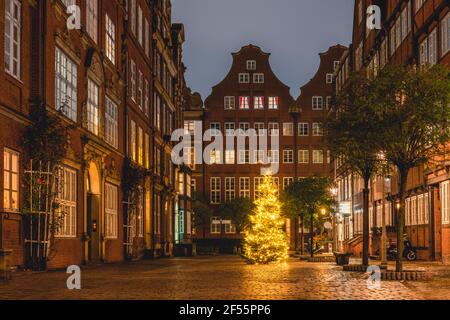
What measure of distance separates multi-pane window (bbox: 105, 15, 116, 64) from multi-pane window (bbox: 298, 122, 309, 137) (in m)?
52.8

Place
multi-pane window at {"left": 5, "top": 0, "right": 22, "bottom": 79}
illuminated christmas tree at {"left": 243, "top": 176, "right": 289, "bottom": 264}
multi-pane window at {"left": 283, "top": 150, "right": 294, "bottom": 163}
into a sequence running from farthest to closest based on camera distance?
multi-pane window at {"left": 283, "top": 150, "right": 294, "bottom": 163}
illuminated christmas tree at {"left": 243, "top": 176, "right": 289, "bottom": 264}
multi-pane window at {"left": 5, "top": 0, "right": 22, "bottom": 79}

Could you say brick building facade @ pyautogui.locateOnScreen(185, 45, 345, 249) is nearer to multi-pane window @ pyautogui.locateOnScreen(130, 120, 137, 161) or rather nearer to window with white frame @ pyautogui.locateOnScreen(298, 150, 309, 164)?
window with white frame @ pyautogui.locateOnScreen(298, 150, 309, 164)

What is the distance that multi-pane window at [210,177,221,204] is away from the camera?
86875mm

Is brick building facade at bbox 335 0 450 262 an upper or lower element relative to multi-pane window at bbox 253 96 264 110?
lower

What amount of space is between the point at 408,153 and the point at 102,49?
15087mm

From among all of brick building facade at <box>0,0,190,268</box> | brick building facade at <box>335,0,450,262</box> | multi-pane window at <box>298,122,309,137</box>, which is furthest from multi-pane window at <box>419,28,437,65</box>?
multi-pane window at <box>298,122,309,137</box>

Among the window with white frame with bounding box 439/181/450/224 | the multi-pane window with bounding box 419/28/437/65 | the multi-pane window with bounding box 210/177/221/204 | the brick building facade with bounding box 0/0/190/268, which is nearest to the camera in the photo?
the brick building facade with bounding box 0/0/190/268

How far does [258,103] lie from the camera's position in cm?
8600

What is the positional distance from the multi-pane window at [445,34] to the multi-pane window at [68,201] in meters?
14.5

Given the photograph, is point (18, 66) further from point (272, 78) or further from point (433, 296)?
point (272, 78)

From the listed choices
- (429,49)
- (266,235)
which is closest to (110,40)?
(266,235)

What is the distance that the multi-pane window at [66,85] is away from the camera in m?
25.0

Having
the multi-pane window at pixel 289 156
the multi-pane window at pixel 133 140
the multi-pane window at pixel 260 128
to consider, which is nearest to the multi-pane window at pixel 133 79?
the multi-pane window at pixel 133 140
